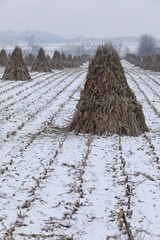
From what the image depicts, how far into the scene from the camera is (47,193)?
501 cm

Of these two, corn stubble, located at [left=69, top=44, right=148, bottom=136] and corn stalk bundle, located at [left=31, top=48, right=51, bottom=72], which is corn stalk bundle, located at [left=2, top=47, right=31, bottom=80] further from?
corn stubble, located at [left=69, top=44, right=148, bottom=136]

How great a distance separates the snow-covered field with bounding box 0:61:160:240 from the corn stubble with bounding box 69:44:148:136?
0.29 m

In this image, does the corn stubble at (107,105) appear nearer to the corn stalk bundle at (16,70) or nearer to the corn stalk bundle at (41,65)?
the corn stalk bundle at (16,70)

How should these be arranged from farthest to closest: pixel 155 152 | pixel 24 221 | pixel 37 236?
pixel 155 152 → pixel 24 221 → pixel 37 236

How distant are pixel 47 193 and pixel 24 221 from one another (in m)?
0.82

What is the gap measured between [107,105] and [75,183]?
323 cm

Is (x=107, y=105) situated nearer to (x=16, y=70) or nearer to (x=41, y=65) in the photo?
(x=16, y=70)

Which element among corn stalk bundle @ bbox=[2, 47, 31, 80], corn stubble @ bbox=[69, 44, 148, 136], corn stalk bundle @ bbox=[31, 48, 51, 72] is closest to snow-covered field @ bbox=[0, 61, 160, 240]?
corn stubble @ bbox=[69, 44, 148, 136]

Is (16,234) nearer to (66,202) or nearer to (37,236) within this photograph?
(37,236)

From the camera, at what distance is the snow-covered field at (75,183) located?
411 cm

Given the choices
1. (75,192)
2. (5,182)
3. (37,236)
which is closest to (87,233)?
(37,236)

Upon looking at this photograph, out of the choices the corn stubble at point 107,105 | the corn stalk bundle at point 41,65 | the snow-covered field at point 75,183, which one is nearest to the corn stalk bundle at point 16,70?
the corn stalk bundle at point 41,65

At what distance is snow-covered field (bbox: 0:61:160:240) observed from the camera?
4.11 metres

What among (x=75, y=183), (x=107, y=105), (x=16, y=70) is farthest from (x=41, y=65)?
(x=75, y=183)
